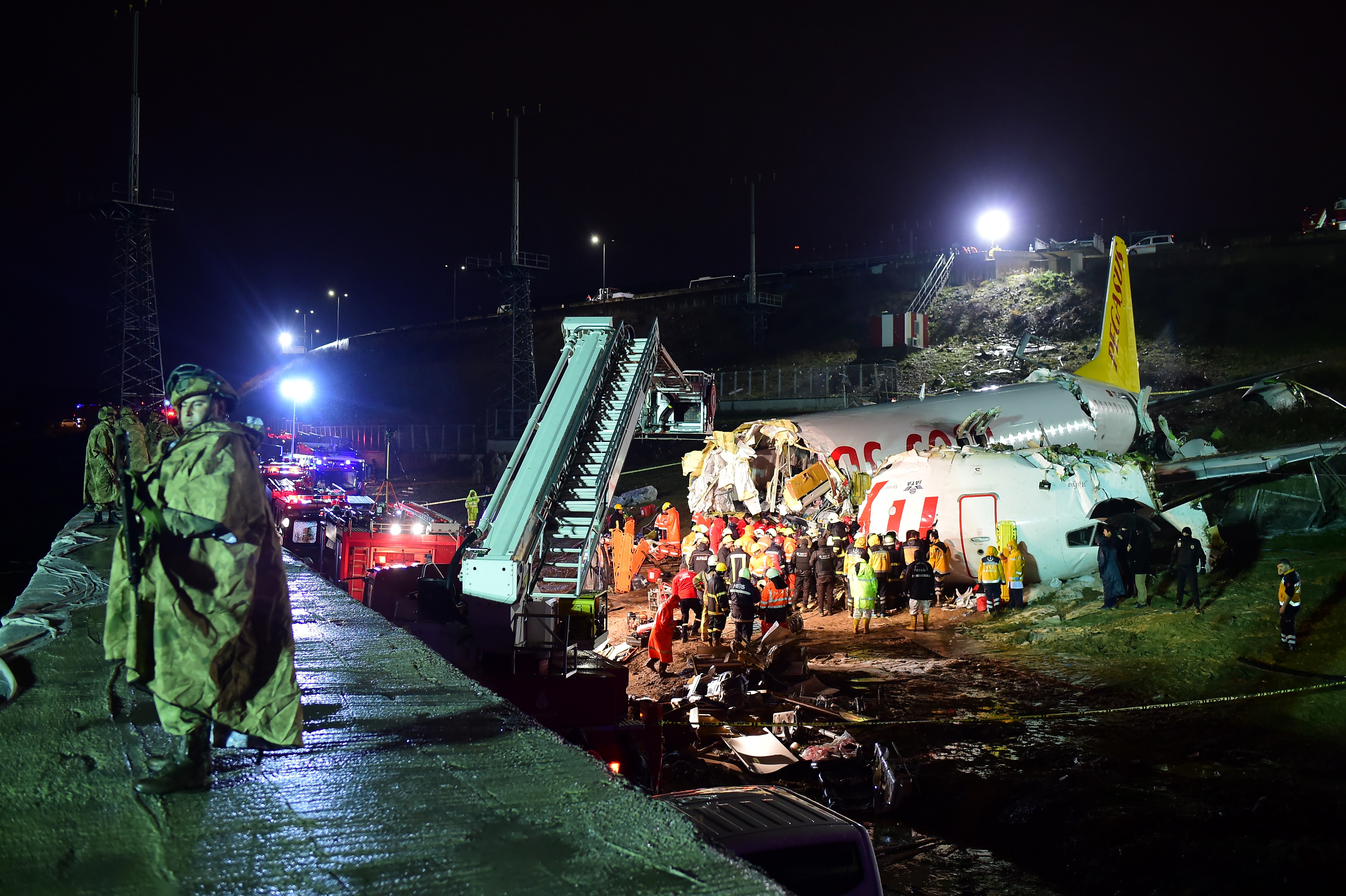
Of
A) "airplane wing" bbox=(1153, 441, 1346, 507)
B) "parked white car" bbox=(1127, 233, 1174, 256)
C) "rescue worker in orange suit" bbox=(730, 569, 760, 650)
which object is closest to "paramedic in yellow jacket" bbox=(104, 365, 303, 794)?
"rescue worker in orange suit" bbox=(730, 569, 760, 650)

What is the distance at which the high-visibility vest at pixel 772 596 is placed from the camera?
591 inches

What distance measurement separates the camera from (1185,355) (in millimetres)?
44094

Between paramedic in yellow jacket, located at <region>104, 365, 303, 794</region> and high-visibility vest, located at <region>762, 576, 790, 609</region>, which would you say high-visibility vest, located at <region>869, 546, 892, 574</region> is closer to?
high-visibility vest, located at <region>762, 576, 790, 609</region>

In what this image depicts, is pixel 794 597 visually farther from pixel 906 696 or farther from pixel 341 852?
pixel 341 852

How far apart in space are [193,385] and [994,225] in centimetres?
6733

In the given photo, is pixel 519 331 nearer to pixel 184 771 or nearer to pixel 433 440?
pixel 433 440

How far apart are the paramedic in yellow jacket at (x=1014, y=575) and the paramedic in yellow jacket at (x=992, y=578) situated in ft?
0.29

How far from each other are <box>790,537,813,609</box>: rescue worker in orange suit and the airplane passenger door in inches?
128

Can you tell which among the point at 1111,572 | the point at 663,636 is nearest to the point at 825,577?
the point at 1111,572

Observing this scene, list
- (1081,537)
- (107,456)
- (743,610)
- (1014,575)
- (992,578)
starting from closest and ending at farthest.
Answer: (107,456) < (743,610) < (992,578) < (1014,575) < (1081,537)

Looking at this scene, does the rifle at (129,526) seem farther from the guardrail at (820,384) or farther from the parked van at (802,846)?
the guardrail at (820,384)

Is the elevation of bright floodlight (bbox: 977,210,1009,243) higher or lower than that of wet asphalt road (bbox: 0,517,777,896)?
higher

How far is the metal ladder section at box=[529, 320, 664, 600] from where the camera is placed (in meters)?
12.1

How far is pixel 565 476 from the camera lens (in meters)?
13.2
